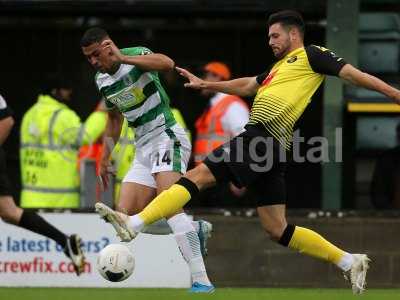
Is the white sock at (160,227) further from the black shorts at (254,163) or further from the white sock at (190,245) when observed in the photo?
the black shorts at (254,163)

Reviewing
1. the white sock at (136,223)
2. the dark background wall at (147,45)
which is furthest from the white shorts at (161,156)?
the dark background wall at (147,45)

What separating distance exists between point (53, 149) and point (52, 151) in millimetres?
22

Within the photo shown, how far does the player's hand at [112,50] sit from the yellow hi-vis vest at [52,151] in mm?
3474

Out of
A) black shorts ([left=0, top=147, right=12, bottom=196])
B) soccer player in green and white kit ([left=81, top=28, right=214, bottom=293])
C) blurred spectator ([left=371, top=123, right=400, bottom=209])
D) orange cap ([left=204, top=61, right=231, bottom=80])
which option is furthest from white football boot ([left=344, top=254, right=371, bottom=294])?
orange cap ([left=204, top=61, right=231, bottom=80])

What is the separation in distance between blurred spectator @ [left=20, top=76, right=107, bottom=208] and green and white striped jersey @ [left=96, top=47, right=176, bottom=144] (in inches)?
116

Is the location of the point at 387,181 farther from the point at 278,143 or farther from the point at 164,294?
the point at 278,143

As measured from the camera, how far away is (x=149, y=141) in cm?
1104

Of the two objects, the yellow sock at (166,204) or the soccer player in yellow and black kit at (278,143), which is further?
the soccer player in yellow and black kit at (278,143)

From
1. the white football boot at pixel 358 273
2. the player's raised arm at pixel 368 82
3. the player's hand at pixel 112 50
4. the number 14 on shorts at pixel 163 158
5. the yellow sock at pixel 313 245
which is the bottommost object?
the white football boot at pixel 358 273

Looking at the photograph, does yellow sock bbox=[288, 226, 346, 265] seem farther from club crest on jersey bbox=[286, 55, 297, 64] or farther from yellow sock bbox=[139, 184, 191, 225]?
club crest on jersey bbox=[286, 55, 297, 64]

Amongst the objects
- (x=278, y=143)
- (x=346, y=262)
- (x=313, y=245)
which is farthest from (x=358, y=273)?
(x=278, y=143)

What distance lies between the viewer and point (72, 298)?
10.7 metres

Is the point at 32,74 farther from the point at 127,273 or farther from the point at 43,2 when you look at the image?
the point at 127,273

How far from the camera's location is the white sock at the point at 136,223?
31.8ft
